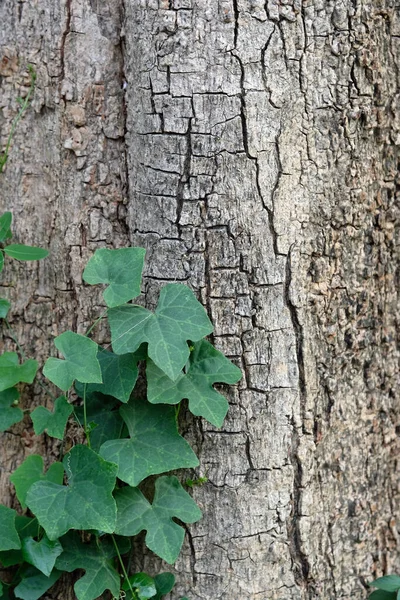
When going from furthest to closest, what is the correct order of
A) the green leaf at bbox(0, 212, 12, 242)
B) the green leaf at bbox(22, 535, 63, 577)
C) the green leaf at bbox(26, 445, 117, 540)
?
the green leaf at bbox(0, 212, 12, 242), the green leaf at bbox(22, 535, 63, 577), the green leaf at bbox(26, 445, 117, 540)

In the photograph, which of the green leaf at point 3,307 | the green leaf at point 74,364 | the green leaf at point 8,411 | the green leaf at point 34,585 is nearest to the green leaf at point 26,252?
the green leaf at point 3,307

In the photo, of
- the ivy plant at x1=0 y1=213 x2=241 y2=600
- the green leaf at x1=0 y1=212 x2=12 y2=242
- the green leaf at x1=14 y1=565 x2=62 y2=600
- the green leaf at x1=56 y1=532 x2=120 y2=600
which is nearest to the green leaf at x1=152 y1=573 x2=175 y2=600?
the ivy plant at x1=0 y1=213 x2=241 y2=600

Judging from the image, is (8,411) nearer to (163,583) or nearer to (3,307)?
(3,307)

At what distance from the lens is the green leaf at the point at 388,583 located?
6.12 feet

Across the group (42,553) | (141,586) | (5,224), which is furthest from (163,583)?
(5,224)

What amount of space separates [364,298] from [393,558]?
0.91 m

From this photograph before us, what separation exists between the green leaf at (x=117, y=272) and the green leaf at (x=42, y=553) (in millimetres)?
708

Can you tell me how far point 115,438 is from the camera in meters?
1.76

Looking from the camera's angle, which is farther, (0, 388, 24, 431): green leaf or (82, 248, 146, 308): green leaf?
(0, 388, 24, 431): green leaf

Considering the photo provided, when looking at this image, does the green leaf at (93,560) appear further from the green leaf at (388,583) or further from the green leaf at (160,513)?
the green leaf at (388,583)

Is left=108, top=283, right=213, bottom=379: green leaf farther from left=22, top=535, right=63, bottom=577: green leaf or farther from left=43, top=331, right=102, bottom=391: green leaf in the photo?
→ left=22, top=535, right=63, bottom=577: green leaf

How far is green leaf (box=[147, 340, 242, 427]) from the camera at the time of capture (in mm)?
1654

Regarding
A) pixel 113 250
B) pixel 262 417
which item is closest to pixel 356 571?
pixel 262 417

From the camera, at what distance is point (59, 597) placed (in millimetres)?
1844
